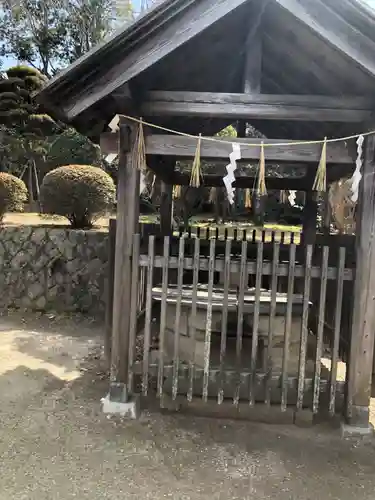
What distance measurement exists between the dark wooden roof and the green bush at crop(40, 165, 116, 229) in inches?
172

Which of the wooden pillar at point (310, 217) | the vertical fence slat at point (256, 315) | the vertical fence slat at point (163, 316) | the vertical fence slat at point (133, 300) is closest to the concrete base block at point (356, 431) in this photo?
the vertical fence slat at point (256, 315)

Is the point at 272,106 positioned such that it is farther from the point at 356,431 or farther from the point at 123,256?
the point at 356,431

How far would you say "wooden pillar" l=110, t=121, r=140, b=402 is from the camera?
430 cm

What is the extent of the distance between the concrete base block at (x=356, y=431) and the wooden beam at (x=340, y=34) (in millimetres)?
2902

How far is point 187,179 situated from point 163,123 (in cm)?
199

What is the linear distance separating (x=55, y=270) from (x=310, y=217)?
4528mm

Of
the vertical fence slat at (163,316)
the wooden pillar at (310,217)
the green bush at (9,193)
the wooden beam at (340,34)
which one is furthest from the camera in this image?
the green bush at (9,193)

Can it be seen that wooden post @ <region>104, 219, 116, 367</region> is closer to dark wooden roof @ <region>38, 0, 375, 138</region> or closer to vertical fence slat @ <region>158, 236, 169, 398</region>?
vertical fence slat @ <region>158, 236, 169, 398</region>

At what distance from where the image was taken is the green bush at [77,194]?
9.22m

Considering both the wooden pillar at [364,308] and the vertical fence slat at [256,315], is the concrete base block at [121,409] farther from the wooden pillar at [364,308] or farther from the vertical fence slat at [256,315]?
the wooden pillar at [364,308]

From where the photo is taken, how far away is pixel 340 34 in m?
3.70

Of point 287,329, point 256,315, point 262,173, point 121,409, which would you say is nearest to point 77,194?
point 121,409

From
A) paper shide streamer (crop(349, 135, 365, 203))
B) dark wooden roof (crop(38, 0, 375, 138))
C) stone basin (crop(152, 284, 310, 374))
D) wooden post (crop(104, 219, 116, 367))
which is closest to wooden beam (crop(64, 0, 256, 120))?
dark wooden roof (crop(38, 0, 375, 138))

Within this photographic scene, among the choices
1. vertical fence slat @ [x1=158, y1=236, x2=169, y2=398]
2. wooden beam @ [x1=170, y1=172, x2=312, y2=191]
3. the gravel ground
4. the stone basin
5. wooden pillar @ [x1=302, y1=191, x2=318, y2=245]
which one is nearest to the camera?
the gravel ground
